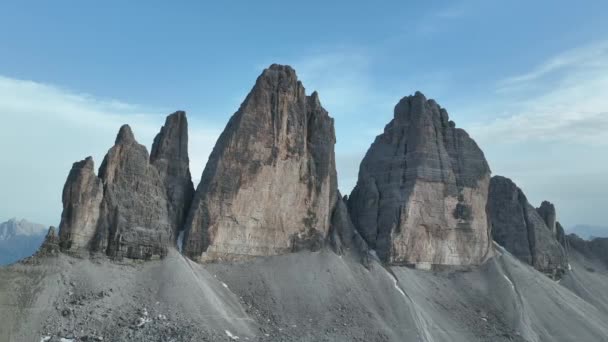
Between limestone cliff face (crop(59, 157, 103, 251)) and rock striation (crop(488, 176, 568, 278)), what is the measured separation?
6003 cm

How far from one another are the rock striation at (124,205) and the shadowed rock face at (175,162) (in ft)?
0.37

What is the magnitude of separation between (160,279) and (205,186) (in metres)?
12.6

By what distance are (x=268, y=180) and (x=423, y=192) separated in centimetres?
2254

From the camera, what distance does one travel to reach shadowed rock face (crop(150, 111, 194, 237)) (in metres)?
67.2

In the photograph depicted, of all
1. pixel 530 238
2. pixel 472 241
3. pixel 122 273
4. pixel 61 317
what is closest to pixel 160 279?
pixel 122 273

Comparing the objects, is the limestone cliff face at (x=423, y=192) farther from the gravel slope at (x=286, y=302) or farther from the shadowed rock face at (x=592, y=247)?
the shadowed rock face at (x=592, y=247)

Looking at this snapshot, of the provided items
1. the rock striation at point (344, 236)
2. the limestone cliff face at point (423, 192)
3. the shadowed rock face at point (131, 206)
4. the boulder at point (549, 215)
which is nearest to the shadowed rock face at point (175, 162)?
the shadowed rock face at point (131, 206)

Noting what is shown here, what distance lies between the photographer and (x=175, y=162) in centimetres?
6881

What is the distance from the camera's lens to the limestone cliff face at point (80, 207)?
57.1 m

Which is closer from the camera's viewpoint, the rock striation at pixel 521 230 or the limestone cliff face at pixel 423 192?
the limestone cliff face at pixel 423 192

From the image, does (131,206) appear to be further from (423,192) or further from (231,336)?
(423,192)

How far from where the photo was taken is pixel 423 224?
3159 inches

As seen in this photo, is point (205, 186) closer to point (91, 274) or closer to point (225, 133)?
point (225, 133)

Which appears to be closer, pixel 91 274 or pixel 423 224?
pixel 91 274
